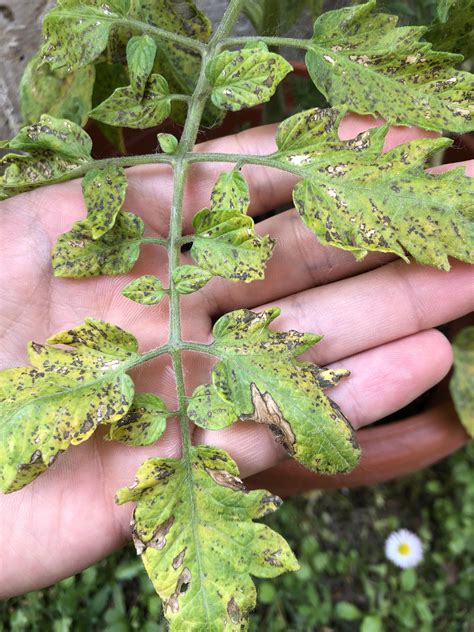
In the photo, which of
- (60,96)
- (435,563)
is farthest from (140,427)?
(435,563)

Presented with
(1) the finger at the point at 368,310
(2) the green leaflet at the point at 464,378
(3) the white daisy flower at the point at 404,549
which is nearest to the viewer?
(1) the finger at the point at 368,310

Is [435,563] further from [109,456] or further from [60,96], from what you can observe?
[60,96]

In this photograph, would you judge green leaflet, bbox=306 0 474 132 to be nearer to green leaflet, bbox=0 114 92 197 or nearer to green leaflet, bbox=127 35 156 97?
green leaflet, bbox=127 35 156 97

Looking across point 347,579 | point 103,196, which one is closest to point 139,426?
point 103,196

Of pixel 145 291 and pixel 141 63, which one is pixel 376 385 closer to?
pixel 145 291

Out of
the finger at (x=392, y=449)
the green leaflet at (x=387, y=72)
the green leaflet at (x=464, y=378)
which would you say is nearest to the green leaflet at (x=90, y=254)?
the green leaflet at (x=387, y=72)

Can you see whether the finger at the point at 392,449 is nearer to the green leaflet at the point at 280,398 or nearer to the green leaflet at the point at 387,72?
the green leaflet at the point at 280,398

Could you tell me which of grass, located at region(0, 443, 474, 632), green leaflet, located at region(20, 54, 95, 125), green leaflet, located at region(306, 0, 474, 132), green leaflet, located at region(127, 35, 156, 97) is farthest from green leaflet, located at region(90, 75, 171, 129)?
grass, located at region(0, 443, 474, 632)
